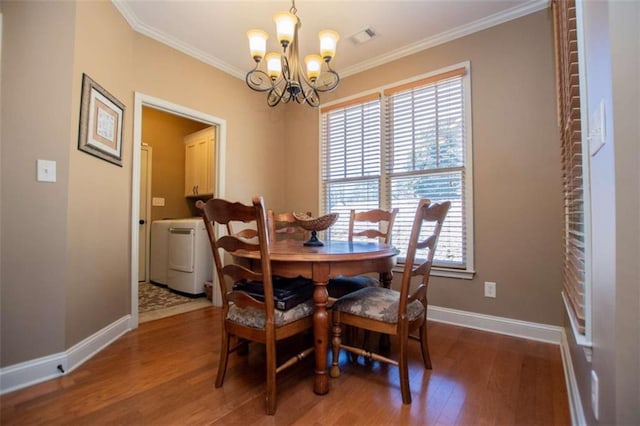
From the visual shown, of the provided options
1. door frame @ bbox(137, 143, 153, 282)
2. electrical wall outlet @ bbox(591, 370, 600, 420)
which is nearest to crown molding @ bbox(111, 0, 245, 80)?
door frame @ bbox(137, 143, 153, 282)

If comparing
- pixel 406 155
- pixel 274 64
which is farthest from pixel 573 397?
pixel 274 64

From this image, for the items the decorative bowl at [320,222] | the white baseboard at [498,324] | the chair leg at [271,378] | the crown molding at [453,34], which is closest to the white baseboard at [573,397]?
the white baseboard at [498,324]

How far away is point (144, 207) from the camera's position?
4.50 m

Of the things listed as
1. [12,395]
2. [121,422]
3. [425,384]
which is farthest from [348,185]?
[12,395]

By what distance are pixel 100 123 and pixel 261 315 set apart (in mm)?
1853

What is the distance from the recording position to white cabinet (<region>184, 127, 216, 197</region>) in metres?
4.27

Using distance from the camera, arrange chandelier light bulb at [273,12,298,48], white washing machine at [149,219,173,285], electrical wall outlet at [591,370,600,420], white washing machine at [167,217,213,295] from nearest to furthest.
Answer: electrical wall outlet at [591,370,600,420] < chandelier light bulb at [273,12,298,48] < white washing machine at [167,217,213,295] < white washing machine at [149,219,173,285]

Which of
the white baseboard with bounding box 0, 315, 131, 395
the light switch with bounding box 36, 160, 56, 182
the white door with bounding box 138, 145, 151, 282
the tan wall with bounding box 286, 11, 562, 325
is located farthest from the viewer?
the white door with bounding box 138, 145, 151, 282

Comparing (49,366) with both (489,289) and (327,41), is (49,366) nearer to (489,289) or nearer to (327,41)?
(327,41)

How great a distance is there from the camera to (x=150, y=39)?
2684 mm

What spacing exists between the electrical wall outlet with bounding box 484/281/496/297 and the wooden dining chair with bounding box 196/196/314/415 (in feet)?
5.54

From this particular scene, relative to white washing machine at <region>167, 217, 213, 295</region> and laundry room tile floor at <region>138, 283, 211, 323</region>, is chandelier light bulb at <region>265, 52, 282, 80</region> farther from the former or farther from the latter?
laundry room tile floor at <region>138, 283, 211, 323</region>

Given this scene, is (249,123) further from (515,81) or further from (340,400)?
(340,400)

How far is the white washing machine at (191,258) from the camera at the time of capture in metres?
3.61
